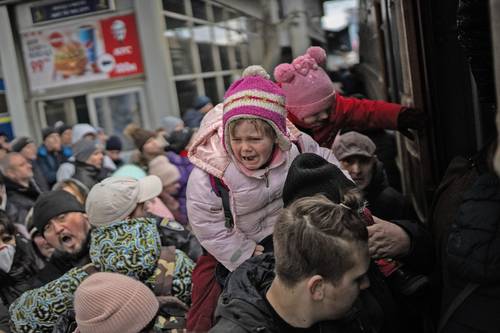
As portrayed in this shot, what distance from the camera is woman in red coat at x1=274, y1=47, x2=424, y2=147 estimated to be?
2.50m

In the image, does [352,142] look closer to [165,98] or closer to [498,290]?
[498,290]

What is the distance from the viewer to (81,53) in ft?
21.4

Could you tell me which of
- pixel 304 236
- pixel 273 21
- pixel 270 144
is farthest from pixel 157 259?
pixel 273 21

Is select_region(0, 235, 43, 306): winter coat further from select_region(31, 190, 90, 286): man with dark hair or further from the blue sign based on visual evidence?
the blue sign

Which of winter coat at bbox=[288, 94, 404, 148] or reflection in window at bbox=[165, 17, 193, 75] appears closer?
winter coat at bbox=[288, 94, 404, 148]

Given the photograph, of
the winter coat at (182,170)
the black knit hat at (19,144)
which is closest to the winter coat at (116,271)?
the winter coat at (182,170)

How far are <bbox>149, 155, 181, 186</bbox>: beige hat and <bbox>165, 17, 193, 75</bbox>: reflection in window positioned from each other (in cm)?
145

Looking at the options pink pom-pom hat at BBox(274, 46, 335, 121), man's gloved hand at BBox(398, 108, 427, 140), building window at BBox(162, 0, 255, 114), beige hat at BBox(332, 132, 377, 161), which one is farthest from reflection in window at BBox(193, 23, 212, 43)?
man's gloved hand at BBox(398, 108, 427, 140)

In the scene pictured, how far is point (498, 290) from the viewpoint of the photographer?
4.75 feet

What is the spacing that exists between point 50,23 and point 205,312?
4730mm

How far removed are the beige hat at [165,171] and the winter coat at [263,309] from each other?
2.67 meters

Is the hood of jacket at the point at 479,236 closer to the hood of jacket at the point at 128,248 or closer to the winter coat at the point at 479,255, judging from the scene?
the winter coat at the point at 479,255

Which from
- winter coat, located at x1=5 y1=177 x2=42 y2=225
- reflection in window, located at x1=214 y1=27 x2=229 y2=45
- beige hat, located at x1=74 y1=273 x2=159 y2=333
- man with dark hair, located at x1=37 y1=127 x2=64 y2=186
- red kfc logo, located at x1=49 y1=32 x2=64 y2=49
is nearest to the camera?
beige hat, located at x1=74 y1=273 x2=159 y2=333

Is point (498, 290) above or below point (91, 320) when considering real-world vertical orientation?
above
